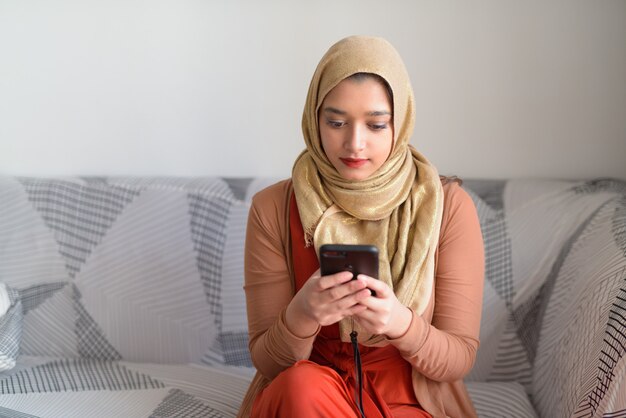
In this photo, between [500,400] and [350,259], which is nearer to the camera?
[350,259]

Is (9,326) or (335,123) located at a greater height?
(335,123)

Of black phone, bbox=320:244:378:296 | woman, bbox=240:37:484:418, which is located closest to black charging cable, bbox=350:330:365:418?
woman, bbox=240:37:484:418

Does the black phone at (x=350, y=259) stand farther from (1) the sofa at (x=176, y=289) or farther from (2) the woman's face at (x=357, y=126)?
(1) the sofa at (x=176, y=289)

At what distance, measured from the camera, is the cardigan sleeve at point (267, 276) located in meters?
1.46

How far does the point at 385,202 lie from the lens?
144 cm

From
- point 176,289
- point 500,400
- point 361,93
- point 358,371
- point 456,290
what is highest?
point 361,93

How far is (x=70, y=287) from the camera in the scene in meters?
2.04

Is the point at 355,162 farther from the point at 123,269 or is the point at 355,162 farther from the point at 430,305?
the point at 123,269

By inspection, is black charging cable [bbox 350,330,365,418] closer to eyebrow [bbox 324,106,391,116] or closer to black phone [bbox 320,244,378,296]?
black phone [bbox 320,244,378,296]

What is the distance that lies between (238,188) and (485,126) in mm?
675

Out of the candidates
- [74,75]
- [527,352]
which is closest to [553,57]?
[527,352]

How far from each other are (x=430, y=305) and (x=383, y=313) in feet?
0.79

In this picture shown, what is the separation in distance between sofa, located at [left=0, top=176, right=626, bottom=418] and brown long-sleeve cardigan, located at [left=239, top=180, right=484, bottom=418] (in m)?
0.28

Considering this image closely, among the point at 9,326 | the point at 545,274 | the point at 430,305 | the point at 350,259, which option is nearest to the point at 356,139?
the point at 350,259
